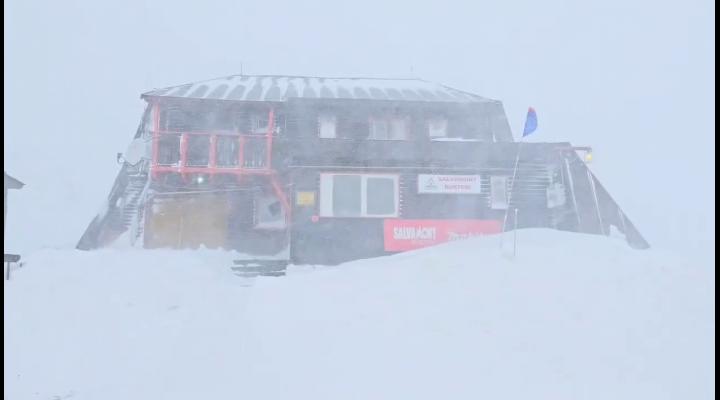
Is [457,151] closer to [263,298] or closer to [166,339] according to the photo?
[263,298]

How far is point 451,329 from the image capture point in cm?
696

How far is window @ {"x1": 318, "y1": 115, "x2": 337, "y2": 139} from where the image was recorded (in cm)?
1839

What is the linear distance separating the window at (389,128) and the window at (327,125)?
1.41 meters

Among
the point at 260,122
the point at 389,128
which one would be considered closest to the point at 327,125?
the point at 389,128

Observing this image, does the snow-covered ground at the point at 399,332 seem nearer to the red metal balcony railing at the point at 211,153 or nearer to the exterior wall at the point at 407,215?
the exterior wall at the point at 407,215

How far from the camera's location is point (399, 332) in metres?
6.94

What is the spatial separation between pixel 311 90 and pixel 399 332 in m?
15.7

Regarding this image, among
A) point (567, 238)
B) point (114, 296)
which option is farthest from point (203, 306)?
point (567, 238)

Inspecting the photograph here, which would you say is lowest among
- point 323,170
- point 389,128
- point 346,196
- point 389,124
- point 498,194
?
point 346,196

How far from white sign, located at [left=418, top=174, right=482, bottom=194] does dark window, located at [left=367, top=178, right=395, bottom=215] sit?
821 millimetres

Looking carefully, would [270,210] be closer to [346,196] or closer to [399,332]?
[346,196]

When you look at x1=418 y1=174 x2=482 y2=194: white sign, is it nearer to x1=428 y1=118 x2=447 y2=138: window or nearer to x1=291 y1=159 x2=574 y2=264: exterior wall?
x1=291 y1=159 x2=574 y2=264: exterior wall

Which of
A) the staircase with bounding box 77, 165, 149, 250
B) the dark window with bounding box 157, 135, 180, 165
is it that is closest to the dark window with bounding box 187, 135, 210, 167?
the dark window with bounding box 157, 135, 180, 165

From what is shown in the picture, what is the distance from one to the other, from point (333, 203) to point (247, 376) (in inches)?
343
